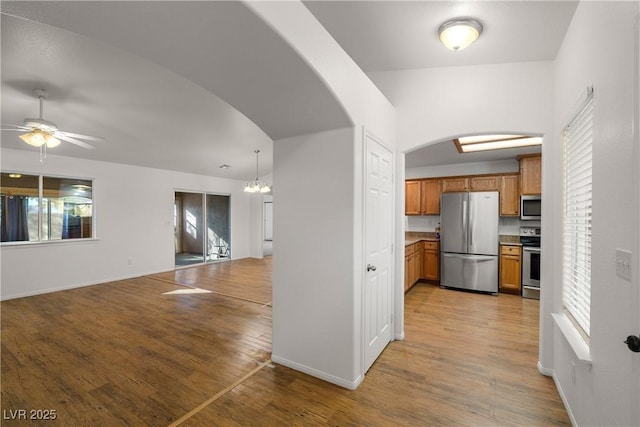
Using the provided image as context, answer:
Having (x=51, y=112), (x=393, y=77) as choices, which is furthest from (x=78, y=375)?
(x=393, y=77)

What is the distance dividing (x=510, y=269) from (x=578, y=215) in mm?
3457

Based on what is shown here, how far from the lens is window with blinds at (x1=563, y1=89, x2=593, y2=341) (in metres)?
1.79

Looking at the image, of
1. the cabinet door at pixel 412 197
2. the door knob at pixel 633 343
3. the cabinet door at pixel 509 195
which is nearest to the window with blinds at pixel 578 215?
the door knob at pixel 633 343

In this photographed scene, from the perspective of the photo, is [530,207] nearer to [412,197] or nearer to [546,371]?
[412,197]

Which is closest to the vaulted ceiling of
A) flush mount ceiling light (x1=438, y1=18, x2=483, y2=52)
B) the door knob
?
flush mount ceiling light (x1=438, y1=18, x2=483, y2=52)

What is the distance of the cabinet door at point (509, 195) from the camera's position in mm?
5094

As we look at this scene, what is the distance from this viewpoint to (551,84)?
263 centimetres

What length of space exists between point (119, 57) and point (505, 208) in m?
6.14

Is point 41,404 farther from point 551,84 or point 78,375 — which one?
point 551,84

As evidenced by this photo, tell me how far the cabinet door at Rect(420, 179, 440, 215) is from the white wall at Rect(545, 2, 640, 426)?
4138 mm

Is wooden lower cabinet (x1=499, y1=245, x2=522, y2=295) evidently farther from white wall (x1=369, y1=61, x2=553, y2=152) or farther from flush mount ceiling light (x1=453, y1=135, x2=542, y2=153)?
white wall (x1=369, y1=61, x2=553, y2=152)

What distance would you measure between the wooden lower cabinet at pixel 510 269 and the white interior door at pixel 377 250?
122 inches

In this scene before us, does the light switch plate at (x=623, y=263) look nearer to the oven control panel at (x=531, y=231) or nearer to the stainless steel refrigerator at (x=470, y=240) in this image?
the stainless steel refrigerator at (x=470, y=240)

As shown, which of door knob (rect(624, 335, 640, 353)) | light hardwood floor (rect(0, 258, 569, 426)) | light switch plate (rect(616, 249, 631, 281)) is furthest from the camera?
light hardwood floor (rect(0, 258, 569, 426))
